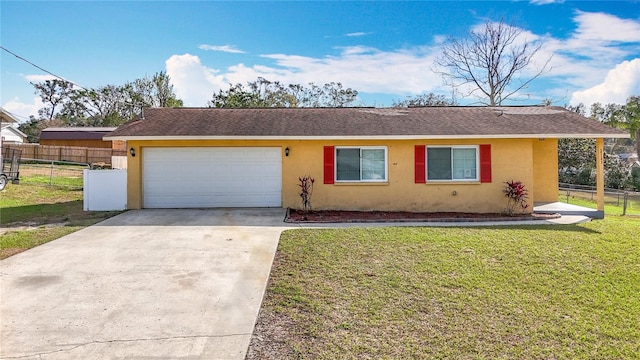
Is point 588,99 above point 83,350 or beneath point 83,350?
above

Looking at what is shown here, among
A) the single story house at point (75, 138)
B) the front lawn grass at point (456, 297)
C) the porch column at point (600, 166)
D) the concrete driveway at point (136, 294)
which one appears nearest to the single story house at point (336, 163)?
the porch column at point (600, 166)

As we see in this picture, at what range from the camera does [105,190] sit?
11.1 meters

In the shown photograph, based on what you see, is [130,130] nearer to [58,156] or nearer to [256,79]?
[58,156]

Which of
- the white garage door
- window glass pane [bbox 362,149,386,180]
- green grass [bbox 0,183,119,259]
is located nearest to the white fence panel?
green grass [bbox 0,183,119,259]

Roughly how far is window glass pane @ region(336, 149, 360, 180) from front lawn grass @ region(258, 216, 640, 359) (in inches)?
159

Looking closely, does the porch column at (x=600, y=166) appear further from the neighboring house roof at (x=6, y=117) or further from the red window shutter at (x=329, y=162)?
the neighboring house roof at (x=6, y=117)

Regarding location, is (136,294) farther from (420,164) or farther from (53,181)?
(53,181)

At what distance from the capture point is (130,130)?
11219 millimetres

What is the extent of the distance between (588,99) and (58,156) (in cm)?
4342

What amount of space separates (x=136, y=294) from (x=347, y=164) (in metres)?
7.61

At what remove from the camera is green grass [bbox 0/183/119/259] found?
291 inches

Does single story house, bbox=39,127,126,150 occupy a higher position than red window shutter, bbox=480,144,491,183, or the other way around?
single story house, bbox=39,127,126,150

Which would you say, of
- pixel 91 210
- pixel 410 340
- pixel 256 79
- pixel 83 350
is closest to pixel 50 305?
pixel 83 350

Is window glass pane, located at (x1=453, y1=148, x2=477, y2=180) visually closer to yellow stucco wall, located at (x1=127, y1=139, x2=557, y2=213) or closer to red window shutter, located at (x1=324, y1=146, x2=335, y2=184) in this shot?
yellow stucco wall, located at (x1=127, y1=139, x2=557, y2=213)
